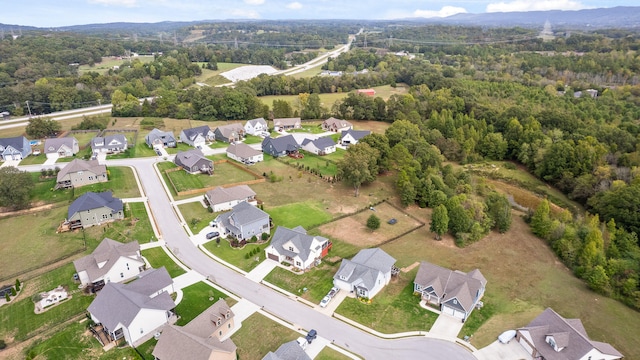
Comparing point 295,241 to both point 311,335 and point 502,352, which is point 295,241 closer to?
point 311,335

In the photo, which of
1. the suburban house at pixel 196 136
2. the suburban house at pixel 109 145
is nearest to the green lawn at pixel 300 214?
the suburban house at pixel 196 136

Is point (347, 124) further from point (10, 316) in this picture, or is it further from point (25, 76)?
point (25, 76)

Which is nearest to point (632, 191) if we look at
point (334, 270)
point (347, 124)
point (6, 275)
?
point (334, 270)

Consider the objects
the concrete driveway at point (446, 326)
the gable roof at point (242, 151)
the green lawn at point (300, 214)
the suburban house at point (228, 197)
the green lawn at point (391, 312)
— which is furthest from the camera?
the gable roof at point (242, 151)

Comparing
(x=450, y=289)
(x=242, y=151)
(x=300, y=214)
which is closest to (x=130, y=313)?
(x=300, y=214)

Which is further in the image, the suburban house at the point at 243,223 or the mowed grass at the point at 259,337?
the suburban house at the point at 243,223

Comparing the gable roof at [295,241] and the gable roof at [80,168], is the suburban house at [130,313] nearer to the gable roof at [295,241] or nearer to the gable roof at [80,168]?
the gable roof at [295,241]
